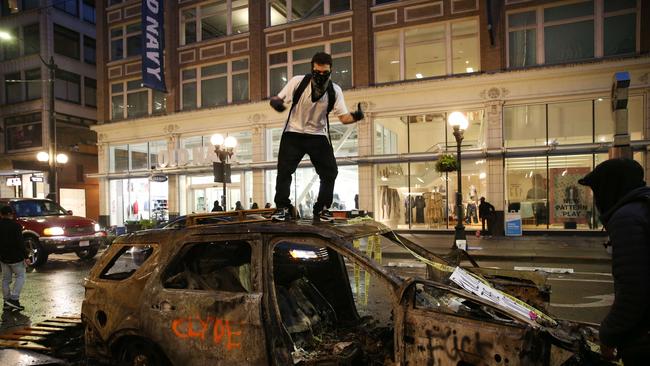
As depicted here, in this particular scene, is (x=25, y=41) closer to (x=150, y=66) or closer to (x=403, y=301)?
(x=150, y=66)

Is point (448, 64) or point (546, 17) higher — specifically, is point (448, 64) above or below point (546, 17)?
below

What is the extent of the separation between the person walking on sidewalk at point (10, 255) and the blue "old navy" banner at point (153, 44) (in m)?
16.4

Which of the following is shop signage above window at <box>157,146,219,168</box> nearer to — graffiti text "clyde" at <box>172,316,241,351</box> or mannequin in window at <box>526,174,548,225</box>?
mannequin in window at <box>526,174,548,225</box>

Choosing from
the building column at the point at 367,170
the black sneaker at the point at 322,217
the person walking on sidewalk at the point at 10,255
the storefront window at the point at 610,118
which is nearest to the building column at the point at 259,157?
the building column at the point at 367,170

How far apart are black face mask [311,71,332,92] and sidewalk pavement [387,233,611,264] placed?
8.99m

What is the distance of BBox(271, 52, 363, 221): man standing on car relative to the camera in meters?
4.59

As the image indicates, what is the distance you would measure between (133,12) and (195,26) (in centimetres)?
440

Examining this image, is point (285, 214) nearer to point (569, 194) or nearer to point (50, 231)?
point (50, 231)

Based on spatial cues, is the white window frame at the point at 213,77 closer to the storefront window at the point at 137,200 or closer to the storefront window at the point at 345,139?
the storefront window at the point at 137,200

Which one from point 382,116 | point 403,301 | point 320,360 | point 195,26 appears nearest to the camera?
point 403,301

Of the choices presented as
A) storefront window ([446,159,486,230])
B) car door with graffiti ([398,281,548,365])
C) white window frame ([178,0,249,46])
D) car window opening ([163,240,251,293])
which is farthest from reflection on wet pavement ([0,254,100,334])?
white window frame ([178,0,249,46])

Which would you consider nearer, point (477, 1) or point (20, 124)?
point (477, 1)

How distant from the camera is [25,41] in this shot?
31.6m

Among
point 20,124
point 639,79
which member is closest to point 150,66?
point 20,124
